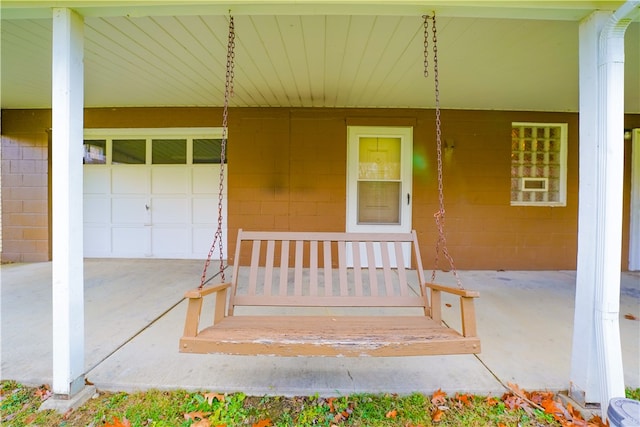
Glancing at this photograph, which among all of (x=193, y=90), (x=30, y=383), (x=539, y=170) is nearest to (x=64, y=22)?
(x=30, y=383)

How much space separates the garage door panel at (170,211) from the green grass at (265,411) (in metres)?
3.30

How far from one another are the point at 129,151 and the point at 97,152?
0.56m

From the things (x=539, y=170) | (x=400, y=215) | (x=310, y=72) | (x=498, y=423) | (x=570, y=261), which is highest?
(x=310, y=72)

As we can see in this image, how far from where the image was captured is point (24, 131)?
4.56 m

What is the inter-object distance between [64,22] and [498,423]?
3076mm

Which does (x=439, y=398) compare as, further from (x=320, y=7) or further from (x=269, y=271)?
(x=320, y=7)

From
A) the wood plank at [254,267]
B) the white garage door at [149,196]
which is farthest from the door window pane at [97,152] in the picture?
the wood plank at [254,267]

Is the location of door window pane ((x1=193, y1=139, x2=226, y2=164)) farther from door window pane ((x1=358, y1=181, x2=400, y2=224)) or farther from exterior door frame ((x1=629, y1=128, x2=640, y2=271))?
exterior door frame ((x1=629, y1=128, x2=640, y2=271))

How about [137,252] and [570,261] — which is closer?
[570,261]

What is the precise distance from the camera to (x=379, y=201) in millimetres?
4512

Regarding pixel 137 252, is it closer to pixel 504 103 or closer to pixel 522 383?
pixel 522 383

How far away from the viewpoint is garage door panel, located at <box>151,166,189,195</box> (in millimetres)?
4742

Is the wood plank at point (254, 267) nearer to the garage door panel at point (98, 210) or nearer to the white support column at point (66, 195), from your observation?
the white support column at point (66, 195)

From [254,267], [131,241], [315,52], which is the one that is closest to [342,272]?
→ [254,267]
